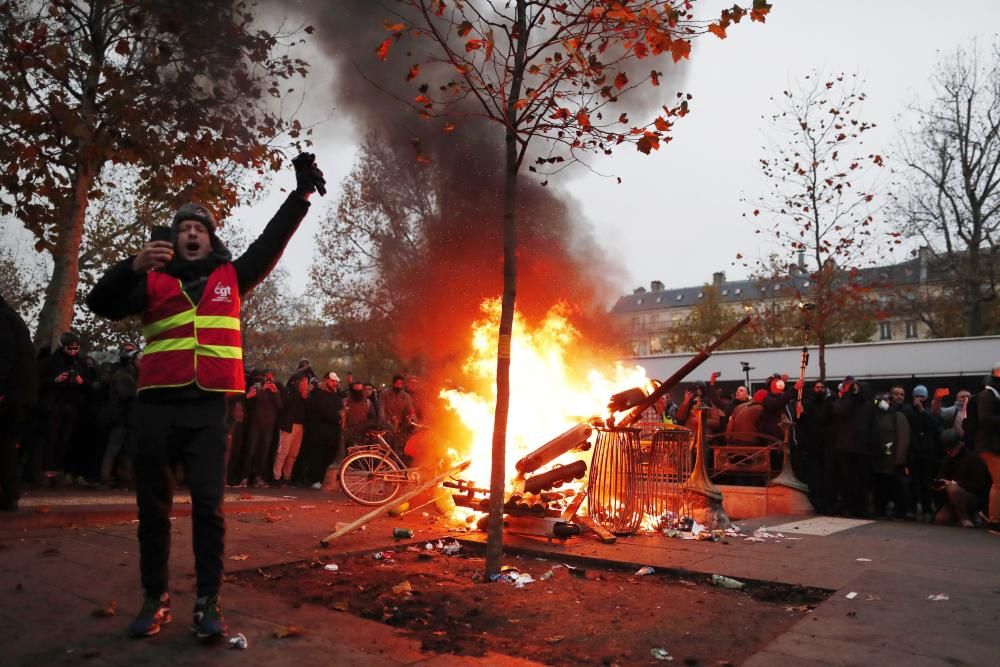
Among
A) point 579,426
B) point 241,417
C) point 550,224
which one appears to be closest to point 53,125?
point 241,417

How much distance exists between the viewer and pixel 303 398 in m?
12.2

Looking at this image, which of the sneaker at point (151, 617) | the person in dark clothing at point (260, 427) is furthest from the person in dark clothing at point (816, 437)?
the sneaker at point (151, 617)

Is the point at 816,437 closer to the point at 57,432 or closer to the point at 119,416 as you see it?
the point at 119,416

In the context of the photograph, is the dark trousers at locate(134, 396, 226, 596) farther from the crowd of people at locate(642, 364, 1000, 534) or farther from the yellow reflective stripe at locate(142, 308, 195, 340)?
the crowd of people at locate(642, 364, 1000, 534)

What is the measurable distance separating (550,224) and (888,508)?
8365 millimetres

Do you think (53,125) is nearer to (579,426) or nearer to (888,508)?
(579,426)

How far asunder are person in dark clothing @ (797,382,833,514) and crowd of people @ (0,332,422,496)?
5607mm

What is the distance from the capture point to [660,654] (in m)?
3.83

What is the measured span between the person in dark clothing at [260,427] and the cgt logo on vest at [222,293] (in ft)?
26.8

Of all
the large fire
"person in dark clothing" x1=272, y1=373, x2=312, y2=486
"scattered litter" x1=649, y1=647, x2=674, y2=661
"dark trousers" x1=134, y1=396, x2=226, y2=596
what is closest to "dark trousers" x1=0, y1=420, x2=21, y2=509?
"dark trousers" x1=134, y1=396, x2=226, y2=596

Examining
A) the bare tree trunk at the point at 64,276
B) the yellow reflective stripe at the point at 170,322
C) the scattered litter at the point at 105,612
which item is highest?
the bare tree trunk at the point at 64,276

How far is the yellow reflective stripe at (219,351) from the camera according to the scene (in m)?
3.54

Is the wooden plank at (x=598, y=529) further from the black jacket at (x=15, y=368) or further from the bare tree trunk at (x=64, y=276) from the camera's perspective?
the bare tree trunk at (x=64, y=276)

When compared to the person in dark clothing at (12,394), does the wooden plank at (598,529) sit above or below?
below
